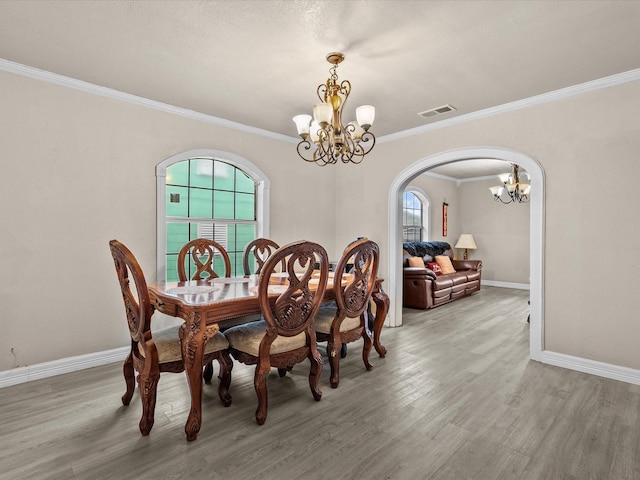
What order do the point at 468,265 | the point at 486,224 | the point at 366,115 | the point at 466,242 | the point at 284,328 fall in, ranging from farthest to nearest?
the point at 486,224 < the point at 466,242 < the point at 468,265 < the point at 366,115 < the point at 284,328

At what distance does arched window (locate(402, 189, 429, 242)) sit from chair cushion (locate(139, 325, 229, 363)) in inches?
228

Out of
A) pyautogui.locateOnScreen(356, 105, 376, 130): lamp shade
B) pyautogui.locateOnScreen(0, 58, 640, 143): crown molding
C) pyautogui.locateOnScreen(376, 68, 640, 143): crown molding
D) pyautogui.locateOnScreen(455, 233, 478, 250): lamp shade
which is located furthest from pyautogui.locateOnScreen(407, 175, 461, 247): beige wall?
pyautogui.locateOnScreen(356, 105, 376, 130): lamp shade

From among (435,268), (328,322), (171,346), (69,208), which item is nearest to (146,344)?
(171,346)

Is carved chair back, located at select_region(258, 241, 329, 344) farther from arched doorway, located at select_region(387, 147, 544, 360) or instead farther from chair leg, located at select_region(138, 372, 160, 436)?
arched doorway, located at select_region(387, 147, 544, 360)

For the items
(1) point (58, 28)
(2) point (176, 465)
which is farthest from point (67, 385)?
(1) point (58, 28)

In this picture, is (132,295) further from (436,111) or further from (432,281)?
(432,281)

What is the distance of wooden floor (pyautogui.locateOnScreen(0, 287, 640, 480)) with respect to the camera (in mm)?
1810

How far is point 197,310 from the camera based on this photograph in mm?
2064

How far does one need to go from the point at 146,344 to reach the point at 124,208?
1.82 m

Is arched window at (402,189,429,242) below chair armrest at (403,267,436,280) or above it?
above

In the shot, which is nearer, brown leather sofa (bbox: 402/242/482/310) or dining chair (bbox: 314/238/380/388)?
dining chair (bbox: 314/238/380/388)

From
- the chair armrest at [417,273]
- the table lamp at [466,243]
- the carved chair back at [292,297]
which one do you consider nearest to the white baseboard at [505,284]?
the table lamp at [466,243]

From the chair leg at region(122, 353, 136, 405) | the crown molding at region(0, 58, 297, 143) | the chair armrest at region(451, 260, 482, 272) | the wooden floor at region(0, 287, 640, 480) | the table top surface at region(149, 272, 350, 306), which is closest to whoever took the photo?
the wooden floor at region(0, 287, 640, 480)

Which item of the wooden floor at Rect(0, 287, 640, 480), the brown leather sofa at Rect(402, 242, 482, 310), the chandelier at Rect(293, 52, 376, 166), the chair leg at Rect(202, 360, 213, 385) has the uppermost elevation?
the chandelier at Rect(293, 52, 376, 166)
